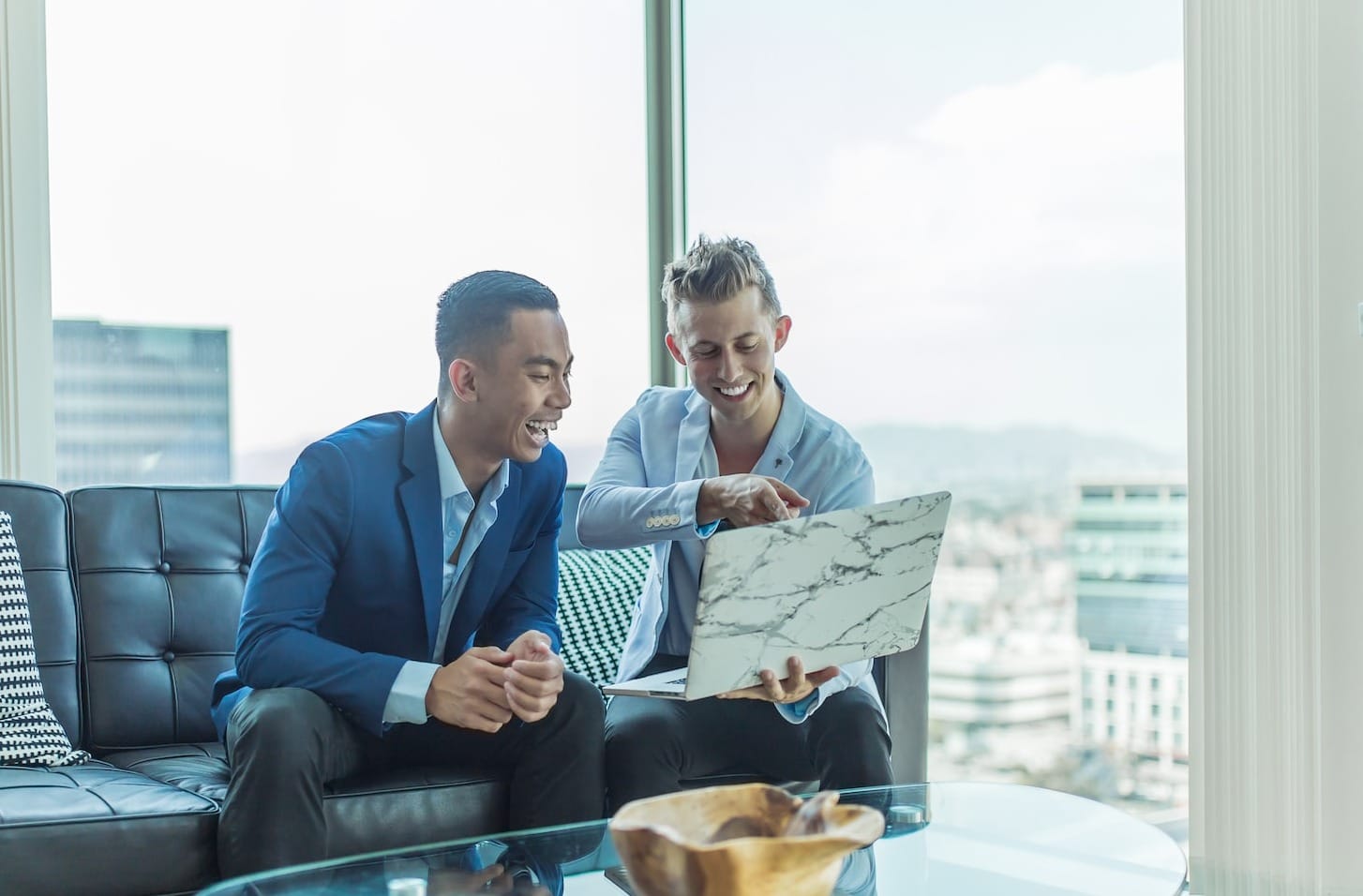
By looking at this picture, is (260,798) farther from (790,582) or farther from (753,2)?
(753,2)

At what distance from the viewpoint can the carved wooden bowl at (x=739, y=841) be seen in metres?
0.96

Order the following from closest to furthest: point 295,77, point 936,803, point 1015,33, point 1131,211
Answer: point 936,803 → point 1131,211 → point 1015,33 → point 295,77

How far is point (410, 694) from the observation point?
1696 millimetres

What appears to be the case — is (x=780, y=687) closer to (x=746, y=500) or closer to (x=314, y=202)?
(x=746, y=500)

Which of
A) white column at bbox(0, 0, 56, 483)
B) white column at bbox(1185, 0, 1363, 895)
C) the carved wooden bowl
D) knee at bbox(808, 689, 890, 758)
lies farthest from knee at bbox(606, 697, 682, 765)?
white column at bbox(0, 0, 56, 483)

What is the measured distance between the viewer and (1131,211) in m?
2.50

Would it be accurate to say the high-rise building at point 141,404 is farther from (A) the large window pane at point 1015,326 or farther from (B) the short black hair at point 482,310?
(A) the large window pane at point 1015,326

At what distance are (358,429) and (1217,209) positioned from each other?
1.46 m

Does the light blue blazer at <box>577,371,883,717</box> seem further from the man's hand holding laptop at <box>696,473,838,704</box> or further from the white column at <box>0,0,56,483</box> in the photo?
the white column at <box>0,0,56,483</box>

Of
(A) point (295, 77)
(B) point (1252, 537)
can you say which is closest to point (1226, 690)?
(B) point (1252, 537)

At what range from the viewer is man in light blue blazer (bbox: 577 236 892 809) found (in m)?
1.89

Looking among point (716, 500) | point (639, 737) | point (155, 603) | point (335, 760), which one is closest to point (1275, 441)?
point (716, 500)

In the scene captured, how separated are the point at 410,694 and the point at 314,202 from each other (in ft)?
5.64

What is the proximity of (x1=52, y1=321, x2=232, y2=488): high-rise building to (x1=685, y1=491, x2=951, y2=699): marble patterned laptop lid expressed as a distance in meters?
1.69
